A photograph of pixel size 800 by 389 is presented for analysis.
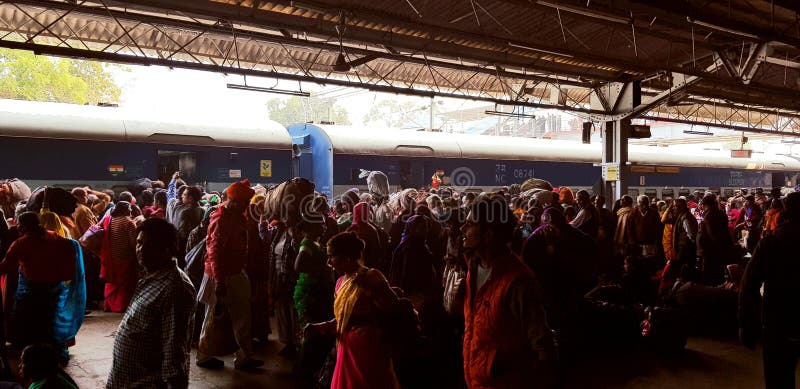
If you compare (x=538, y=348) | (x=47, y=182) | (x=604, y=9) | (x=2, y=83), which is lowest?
(x=538, y=348)

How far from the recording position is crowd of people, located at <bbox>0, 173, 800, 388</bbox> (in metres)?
2.58

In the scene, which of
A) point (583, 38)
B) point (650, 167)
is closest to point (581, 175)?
point (650, 167)

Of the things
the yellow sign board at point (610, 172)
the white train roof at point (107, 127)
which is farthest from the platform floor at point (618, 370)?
the yellow sign board at point (610, 172)

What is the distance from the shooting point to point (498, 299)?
98.8 inches

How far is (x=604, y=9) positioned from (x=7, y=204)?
26.3ft

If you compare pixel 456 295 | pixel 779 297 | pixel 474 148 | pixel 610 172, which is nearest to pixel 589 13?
pixel 779 297

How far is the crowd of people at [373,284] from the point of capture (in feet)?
8.46

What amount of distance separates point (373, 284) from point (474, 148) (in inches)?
489

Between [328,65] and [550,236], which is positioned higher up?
[328,65]

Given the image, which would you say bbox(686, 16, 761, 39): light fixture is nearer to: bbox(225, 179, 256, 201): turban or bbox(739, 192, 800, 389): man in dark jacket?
bbox(739, 192, 800, 389): man in dark jacket

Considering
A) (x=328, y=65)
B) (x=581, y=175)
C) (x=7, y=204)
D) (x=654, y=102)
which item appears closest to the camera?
(x=7, y=204)

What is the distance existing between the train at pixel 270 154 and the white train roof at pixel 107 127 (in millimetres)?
17

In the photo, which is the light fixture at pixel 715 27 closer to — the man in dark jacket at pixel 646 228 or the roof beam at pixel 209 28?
the man in dark jacket at pixel 646 228

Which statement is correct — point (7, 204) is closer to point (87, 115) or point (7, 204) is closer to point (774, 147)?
point (87, 115)
